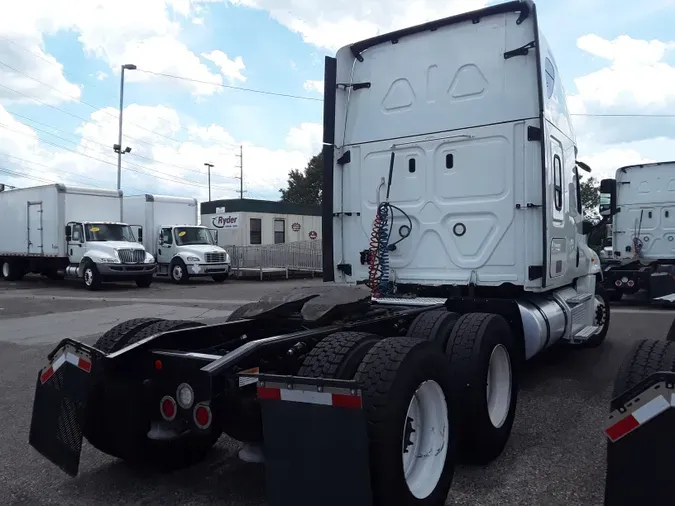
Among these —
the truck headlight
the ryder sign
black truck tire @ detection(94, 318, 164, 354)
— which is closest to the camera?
black truck tire @ detection(94, 318, 164, 354)

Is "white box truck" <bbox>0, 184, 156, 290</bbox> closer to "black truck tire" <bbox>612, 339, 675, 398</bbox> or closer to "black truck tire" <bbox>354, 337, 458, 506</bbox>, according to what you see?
"black truck tire" <bbox>354, 337, 458, 506</bbox>

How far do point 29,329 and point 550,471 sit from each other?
31.8 ft

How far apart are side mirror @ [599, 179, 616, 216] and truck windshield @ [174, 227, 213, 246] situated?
19156 millimetres

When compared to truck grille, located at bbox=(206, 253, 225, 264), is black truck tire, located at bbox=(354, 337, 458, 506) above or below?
below

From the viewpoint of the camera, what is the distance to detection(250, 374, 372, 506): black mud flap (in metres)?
2.57

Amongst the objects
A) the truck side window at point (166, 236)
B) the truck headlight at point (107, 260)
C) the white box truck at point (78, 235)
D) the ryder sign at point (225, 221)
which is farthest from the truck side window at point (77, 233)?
the ryder sign at point (225, 221)

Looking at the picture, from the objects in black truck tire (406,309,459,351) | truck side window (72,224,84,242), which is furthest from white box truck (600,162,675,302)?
truck side window (72,224,84,242)

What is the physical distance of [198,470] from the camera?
399 cm

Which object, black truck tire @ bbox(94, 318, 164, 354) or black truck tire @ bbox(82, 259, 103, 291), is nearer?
black truck tire @ bbox(94, 318, 164, 354)

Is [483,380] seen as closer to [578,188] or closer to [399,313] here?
[399,313]

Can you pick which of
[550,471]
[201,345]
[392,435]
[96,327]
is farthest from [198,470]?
[96,327]

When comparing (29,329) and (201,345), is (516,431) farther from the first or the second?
(29,329)

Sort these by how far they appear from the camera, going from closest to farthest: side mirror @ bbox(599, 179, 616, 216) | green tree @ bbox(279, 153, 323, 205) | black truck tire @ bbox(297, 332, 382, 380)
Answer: black truck tire @ bbox(297, 332, 382, 380) < side mirror @ bbox(599, 179, 616, 216) < green tree @ bbox(279, 153, 323, 205)

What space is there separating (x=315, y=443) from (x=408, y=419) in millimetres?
688
